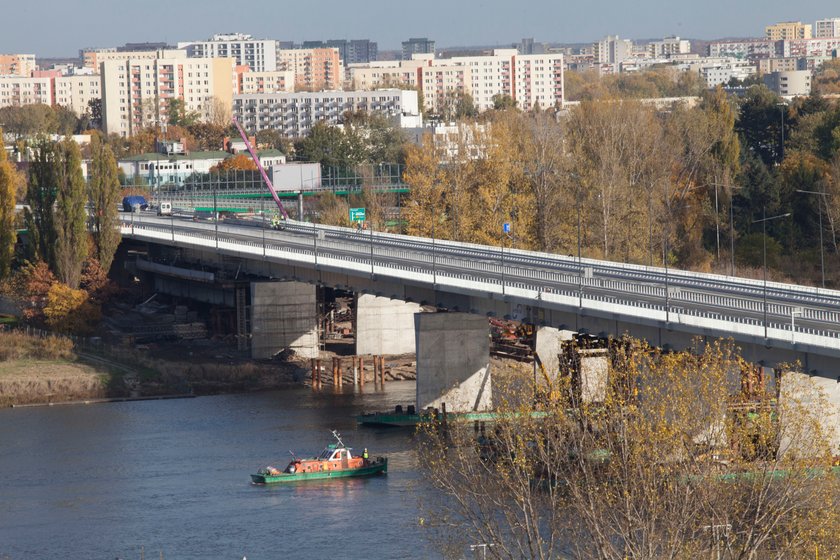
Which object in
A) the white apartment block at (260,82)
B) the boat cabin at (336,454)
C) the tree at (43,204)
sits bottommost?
the boat cabin at (336,454)

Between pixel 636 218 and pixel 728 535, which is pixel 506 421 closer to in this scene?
pixel 728 535

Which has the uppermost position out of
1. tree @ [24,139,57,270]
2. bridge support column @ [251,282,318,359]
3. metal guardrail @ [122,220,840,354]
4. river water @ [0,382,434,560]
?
tree @ [24,139,57,270]

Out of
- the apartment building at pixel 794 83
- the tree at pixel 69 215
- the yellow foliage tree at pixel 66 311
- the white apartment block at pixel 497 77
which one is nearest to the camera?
the yellow foliage tree at pixel 66 311

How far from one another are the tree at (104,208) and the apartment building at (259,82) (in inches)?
4531

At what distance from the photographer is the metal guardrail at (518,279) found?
30.5m

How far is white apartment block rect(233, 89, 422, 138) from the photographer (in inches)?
5148

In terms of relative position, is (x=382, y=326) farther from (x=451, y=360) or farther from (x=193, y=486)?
(x=193, y=486)

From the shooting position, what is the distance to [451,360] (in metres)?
40.3

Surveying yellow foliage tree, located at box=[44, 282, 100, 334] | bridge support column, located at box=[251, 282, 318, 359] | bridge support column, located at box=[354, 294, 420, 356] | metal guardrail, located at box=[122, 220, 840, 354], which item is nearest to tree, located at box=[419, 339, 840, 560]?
metal guardrail, located at box=[122, 220, 840, 354]

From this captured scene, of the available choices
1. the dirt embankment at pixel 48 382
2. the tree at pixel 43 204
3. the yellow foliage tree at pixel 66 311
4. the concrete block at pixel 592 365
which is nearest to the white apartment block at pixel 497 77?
the tree at pixel 43 204

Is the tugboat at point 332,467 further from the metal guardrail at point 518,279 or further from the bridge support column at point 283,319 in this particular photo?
the bridge support column at point 283,319

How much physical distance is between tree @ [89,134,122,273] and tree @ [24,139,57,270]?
5.61 ft

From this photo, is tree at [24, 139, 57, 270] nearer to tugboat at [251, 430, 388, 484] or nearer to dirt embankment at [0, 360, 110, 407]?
dirt embankment at [0, 360, 110, 407]

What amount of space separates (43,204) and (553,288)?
69.8 feet
